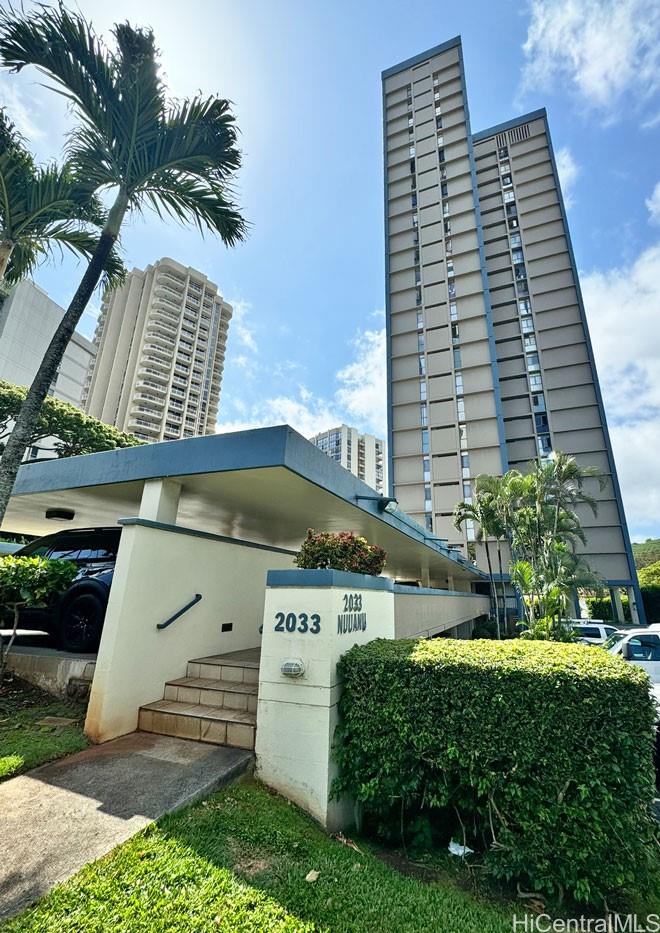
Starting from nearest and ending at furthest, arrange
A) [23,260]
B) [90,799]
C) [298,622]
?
[90,799] < [298,622] < [23,260]

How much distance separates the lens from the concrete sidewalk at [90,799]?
2422mm

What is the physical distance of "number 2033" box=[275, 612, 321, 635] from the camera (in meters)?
3.99

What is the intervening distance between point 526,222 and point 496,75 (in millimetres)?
30011

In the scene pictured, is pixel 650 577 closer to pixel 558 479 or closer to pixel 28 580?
pixel 558 479

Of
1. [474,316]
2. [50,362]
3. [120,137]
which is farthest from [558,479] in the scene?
[50,362]

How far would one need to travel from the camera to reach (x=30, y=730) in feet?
14.5

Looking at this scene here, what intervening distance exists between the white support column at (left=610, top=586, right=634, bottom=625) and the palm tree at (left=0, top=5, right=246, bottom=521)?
118 ft

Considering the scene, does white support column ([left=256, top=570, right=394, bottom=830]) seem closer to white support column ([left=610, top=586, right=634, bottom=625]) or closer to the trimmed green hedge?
the trimmed green hedge

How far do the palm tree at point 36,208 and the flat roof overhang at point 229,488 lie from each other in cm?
339

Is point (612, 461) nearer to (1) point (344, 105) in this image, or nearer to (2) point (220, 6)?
(1) point (344, 105)

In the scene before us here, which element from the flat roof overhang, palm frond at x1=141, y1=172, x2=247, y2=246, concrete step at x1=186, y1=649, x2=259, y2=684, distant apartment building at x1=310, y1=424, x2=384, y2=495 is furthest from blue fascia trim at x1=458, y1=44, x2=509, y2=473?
distant apartment building at x1=310, y1=424, x2=384, y2=495

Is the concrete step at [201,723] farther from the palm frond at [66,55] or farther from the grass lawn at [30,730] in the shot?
the palm frond at [66,55]

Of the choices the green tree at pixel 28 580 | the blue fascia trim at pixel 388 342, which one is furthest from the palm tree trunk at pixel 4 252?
the blue fascia trim at pixel 388 342

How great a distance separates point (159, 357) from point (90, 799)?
80616 mm
